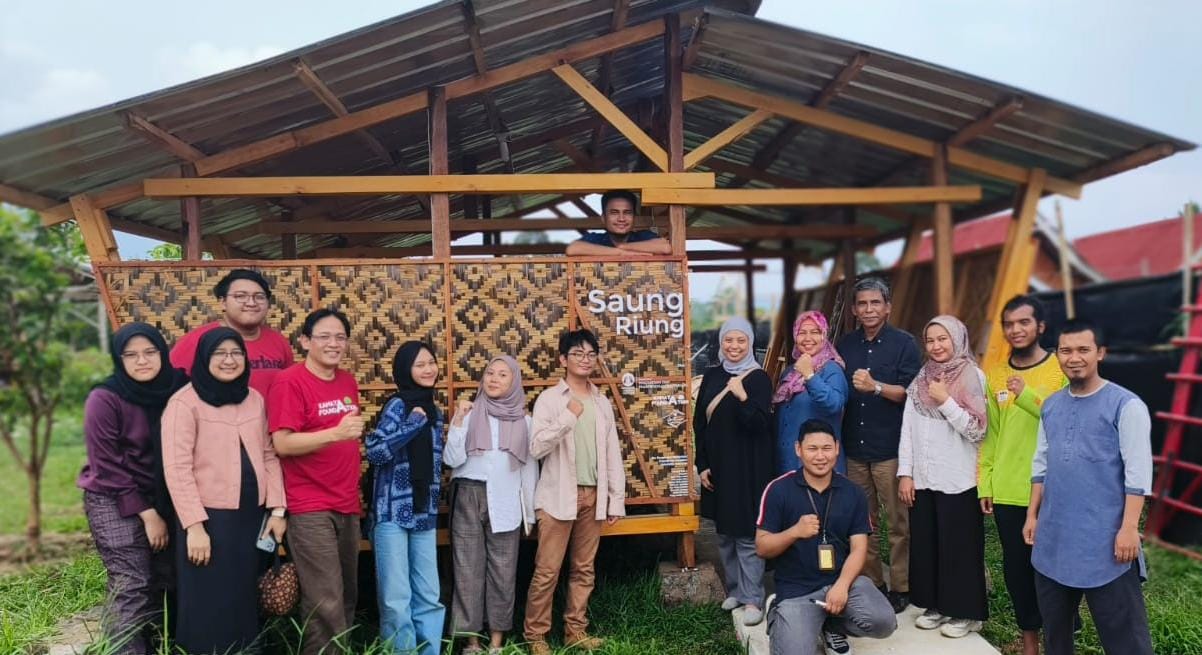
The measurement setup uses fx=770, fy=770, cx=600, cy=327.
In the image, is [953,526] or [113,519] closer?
[113,519]

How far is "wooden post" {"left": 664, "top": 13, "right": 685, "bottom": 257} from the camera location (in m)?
4.84

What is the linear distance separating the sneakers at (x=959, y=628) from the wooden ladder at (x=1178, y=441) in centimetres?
359

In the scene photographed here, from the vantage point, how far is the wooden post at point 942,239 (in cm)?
604

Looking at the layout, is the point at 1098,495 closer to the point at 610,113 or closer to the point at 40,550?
the point at 610,113

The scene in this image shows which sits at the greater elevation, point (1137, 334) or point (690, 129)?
point (690, 129)

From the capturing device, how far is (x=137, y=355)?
3205 mm

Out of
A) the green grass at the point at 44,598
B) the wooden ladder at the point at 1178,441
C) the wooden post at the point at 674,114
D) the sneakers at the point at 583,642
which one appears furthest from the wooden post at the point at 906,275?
the green grass at the point at 44,598

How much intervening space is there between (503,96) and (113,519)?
361 cm

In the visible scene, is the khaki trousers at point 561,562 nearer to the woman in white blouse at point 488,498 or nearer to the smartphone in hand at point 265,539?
the woman in white blouse at point 488,498

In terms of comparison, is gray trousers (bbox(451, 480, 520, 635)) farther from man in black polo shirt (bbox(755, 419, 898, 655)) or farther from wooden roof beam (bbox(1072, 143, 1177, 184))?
wooden roof beam (bbox(1072, 143, 1177, 184))

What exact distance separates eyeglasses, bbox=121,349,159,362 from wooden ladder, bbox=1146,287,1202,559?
23.9ft

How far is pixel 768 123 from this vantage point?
279 inches

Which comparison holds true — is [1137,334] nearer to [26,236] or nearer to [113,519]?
[113,519]

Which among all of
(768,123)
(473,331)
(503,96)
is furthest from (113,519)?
(768,123)
